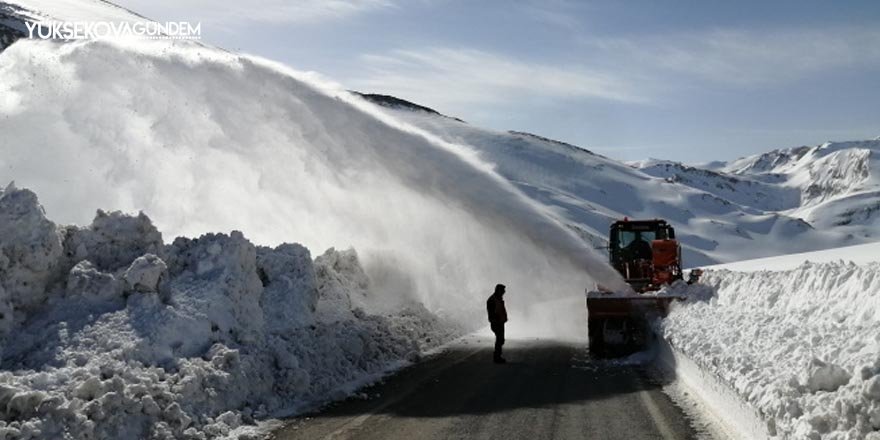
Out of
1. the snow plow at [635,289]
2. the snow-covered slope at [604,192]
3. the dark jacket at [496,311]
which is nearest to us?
the snow plow at [635,289]

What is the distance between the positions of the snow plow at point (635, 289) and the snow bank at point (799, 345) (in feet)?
3.98

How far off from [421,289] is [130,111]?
33.5 feet

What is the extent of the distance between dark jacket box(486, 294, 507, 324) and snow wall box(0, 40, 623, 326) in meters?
5.24

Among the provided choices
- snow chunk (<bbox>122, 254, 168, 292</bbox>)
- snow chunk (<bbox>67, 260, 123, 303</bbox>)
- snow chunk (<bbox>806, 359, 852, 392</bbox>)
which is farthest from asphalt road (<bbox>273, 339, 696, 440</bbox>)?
snow chunk (<bbox>67, 260, 123, 303</bbox>)

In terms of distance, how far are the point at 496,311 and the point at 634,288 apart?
4.77 metres

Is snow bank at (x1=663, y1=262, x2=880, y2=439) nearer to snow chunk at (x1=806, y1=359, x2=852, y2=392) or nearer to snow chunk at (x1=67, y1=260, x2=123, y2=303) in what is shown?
snow chunk at (x1=806, y1=359, x2=852, y2=392)

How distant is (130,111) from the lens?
22641mm

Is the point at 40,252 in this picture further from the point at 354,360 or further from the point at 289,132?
the point at 289,132

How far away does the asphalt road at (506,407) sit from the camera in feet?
25.5


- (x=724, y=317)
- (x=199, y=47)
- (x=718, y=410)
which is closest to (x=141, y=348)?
(x=718, y=410)

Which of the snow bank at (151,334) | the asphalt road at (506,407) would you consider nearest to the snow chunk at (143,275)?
the snow bank at (151,334)

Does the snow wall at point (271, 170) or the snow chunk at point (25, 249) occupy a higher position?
the snow wall at point (271, 170)

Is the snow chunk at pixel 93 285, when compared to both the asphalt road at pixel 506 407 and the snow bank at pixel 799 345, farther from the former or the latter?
the snow bank at pixel 799 345

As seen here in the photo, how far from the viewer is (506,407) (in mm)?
9156
